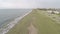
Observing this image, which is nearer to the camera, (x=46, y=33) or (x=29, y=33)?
→ (x=46, y=33)

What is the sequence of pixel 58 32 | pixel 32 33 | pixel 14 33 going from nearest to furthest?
pixel 58 32, pixel 32 33, pixel 14 33

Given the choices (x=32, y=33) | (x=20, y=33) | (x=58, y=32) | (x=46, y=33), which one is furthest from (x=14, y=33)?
(x=58, y=32)

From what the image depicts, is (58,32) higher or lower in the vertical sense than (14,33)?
higher

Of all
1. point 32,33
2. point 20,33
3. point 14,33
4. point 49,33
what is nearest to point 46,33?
point 49,33

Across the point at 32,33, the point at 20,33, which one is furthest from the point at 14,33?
the point at 32,33

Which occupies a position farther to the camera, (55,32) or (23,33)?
(23,33)

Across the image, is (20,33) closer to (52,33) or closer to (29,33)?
(29,33)

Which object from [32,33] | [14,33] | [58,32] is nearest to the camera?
[58,32]

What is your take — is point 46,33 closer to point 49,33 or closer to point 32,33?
point 49,33
